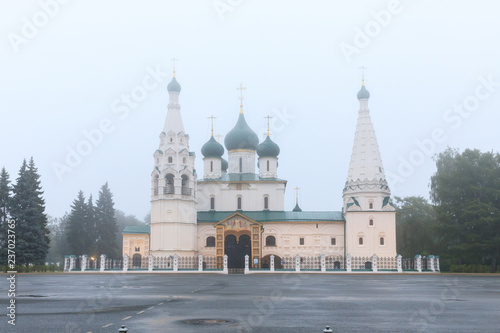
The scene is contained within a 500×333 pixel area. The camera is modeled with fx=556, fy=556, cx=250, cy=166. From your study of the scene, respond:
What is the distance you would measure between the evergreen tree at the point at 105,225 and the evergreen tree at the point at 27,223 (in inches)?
683

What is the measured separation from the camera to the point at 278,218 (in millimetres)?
54031

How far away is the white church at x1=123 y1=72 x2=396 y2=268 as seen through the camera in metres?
50.3

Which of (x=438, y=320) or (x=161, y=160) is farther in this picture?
(x=161, y=160)

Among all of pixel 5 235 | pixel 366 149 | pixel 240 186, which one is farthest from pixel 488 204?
pixel 5 235

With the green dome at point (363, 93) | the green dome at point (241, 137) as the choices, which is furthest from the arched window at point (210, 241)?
the green dome at point (363, 93)

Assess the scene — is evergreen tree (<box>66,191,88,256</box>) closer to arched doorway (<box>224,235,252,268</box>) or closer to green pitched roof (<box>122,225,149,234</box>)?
green pitched roof (<box>122,225,149,234</box>)

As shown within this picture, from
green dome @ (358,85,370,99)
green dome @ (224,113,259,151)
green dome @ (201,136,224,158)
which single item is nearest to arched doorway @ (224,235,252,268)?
green dome @ (201,136,224,158)

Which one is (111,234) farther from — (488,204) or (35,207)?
(488,204)

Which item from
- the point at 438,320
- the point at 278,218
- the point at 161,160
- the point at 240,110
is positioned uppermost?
the point at 240,110

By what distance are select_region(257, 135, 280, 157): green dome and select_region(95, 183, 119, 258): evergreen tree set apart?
885 inches

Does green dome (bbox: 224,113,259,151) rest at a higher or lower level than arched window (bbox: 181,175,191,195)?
higher

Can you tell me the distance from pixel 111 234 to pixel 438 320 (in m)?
60.1

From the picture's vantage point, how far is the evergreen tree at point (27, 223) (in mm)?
46531

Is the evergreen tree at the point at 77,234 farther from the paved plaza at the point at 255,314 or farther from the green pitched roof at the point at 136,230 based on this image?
the paved plaza at the point at 255,314
